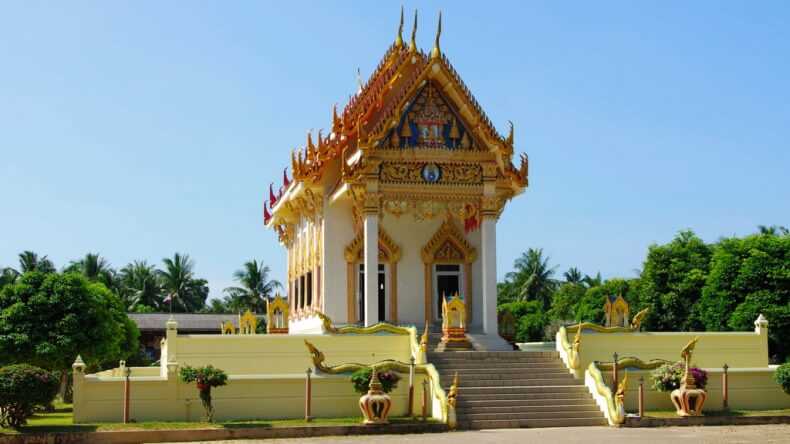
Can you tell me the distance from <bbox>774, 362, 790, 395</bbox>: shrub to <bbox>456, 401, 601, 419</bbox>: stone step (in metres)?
3.41

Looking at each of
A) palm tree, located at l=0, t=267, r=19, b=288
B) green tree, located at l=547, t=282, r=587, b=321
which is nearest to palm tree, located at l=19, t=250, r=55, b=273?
palm tree, located at l=0, t=267, r=19, b=288

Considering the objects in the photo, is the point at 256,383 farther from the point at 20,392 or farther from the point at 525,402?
the point at 525,402

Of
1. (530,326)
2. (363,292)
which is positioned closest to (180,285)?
(530,326)

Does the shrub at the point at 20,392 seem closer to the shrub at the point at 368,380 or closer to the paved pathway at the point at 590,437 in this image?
the paved pathway at the point at 590,437

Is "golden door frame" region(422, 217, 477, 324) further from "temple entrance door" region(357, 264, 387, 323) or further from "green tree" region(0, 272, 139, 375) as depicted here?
"green tree" region(0, 272, 139, 375)

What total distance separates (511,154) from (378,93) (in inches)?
130

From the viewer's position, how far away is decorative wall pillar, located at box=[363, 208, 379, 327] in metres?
20.6

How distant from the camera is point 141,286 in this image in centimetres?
5938

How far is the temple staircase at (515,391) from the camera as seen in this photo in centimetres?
1727

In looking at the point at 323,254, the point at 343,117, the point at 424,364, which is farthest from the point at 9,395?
the point at 343,117

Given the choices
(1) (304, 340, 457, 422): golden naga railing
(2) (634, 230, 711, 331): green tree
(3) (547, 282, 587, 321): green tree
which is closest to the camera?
(1) (304, 340, 457, 422): golden naga railing

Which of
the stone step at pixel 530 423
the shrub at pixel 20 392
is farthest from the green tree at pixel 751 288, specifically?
the shrub at pixel 20 392

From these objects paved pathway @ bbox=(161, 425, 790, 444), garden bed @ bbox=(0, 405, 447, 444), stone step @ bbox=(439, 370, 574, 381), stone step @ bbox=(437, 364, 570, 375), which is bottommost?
paved pathway @ bbox=(161, 425, 790, 444)

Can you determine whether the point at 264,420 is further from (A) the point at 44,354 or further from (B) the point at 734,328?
(B) the point at 734,328
